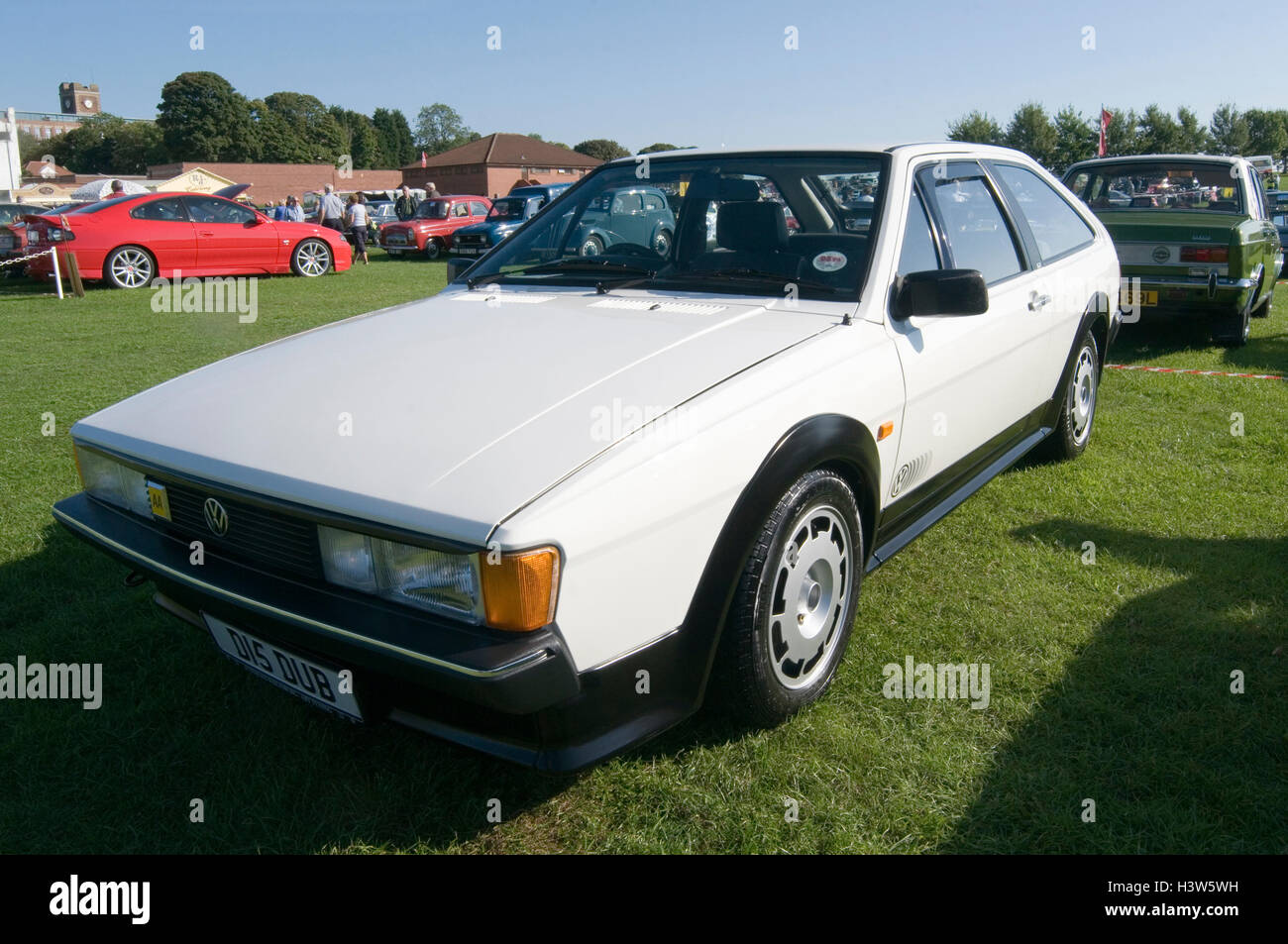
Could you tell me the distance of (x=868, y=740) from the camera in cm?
250

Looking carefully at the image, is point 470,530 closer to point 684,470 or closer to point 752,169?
point 684,470

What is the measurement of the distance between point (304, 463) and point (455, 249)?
1965cm

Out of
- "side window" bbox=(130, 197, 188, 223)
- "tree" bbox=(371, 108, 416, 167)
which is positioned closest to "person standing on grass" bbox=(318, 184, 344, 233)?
"side window" bbox=(130, 197, 188, 223)

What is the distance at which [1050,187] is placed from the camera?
451cm

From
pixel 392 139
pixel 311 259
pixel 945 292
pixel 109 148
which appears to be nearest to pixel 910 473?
pixel 945 292

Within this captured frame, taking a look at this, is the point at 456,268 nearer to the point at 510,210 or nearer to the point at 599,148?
the point at 510,210

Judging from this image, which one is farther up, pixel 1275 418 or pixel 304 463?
pixel 304 463

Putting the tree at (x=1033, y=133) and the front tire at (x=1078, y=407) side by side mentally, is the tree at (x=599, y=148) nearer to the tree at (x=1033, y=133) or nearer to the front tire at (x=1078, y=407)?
the tree at (x=1033, y=133)

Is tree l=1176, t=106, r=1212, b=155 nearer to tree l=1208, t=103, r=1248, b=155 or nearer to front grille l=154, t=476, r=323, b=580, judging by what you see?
tree l=1208, t=103, r=1248, b=155

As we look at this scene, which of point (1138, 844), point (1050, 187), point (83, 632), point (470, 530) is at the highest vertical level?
point (1050, 187)

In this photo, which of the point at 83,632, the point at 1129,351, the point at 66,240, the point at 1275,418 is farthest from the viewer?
the point at 66,240

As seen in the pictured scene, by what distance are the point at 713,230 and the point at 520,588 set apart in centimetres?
196

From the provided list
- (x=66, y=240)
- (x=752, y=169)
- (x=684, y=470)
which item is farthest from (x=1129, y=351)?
(x=66, y=240)

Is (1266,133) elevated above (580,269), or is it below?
above
